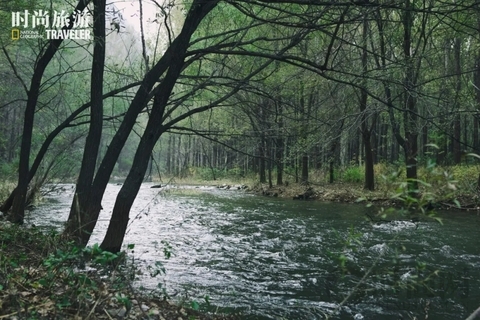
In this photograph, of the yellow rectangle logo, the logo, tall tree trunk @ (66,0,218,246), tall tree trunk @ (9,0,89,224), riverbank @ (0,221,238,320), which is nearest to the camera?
riverbank @ (0,221,238,320)

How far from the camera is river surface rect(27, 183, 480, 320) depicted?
4.88 m

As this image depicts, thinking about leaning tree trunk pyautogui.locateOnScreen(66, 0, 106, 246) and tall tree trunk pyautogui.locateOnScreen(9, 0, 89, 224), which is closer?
leaning tree trunk pyautogui.locateOnScreen(66, 0, 106, 246)

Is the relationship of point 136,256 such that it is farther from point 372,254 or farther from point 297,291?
point 372,254

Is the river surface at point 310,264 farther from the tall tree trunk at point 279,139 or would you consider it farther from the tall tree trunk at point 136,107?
the tall tree trunk at point 279,139

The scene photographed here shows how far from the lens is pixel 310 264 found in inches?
287

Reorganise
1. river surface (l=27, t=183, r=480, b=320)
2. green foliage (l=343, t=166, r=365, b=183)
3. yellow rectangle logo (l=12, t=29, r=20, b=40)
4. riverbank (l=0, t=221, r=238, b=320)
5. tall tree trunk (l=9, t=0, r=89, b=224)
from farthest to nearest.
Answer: green foliage (l=343, t=166, r=365, b=183) < yellow rectangle logo (l=12, t=29, r=20, b=40) < tall tree trunk (l=9, t=0, r=89, b=224) < river surface (l=27, t=183, r=480, b=320) < riverbank (l=0, t=221, r=238, b=320)

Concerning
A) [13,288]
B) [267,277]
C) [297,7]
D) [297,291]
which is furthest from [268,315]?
[297,7]

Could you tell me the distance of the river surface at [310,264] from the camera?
488 centimetres

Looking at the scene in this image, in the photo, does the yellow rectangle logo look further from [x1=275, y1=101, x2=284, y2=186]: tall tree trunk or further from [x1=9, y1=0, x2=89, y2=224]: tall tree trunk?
[x1=275, y1=101, x2=284, y2=186]: tall tree trunk

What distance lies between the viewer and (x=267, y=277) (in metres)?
6.39

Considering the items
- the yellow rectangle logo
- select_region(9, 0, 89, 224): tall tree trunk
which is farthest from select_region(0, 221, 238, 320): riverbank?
the yellow rectangle logo

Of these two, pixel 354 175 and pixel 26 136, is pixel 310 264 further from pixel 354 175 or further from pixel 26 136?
pixel 354 175

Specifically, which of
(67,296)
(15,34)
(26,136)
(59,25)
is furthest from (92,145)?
(15,34)

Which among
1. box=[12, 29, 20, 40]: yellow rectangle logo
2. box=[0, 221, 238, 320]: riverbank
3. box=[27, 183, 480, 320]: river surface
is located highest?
box=[12, 29, 20, 40]: yellow rectangle logo
